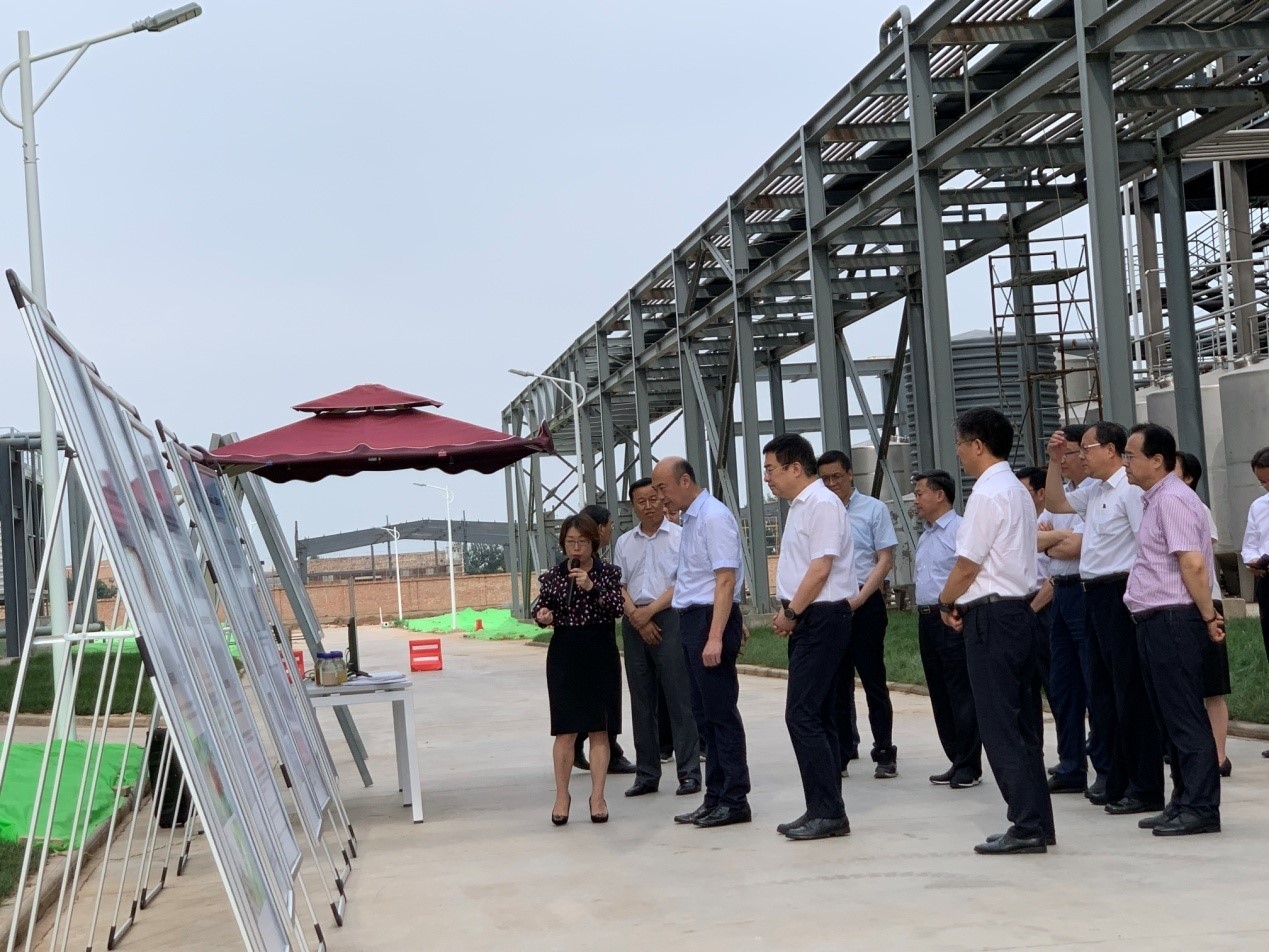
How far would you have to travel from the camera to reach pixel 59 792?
29.7ft

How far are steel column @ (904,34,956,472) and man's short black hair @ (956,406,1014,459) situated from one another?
8.43 meters

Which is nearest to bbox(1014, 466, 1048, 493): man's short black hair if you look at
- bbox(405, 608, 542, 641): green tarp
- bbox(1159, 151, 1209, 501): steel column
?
bbox(1159, 151, 1209, 501): steel column

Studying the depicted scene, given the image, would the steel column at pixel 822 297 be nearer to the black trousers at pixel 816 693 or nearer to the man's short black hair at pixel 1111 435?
the man's short black hair at pixel 1111 435

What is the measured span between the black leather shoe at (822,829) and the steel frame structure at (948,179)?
5.76 m

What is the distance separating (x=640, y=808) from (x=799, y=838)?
190 cm

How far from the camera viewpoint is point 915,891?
265 inches

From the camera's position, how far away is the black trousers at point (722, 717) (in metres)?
8.91

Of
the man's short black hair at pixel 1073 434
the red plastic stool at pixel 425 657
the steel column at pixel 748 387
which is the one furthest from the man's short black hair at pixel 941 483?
the red plastic stool at pixel 425 657

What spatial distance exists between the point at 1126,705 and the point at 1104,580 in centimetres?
69

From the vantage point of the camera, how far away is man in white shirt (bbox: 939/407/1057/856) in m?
7.39

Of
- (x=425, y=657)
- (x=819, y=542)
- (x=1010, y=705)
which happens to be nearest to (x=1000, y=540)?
(x=1010, y=705)

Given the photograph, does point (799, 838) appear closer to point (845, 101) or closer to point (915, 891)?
point (915, 891)

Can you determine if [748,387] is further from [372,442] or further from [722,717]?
[722,717]

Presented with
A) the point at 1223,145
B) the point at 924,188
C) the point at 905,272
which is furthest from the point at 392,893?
the point at 1223,145
